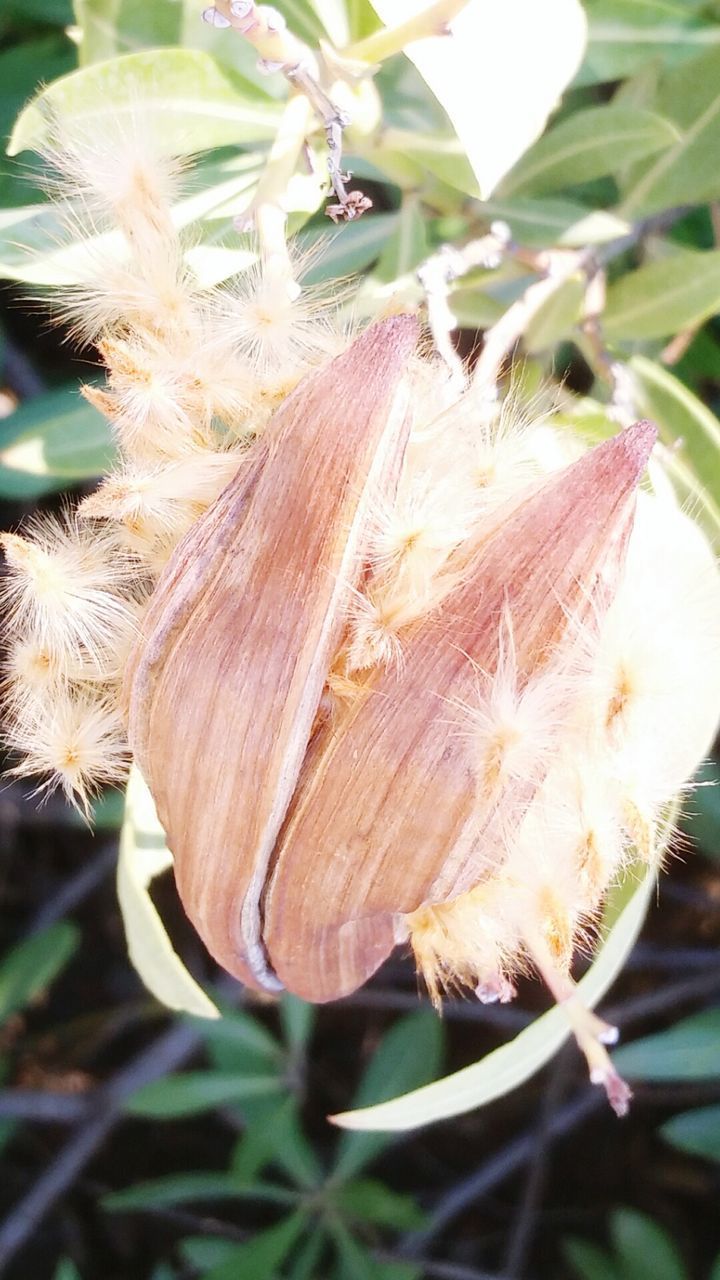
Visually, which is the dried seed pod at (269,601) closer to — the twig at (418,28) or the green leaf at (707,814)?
the twig at (418,28)

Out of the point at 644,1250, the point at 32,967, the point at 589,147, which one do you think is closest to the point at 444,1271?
the point at 644,1250

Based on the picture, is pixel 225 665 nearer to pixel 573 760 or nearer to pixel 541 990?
pixel 573 760

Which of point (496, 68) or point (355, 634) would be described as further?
point (496, 68)

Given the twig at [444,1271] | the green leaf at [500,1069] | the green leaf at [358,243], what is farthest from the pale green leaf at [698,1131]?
the green leaf at [358,243]

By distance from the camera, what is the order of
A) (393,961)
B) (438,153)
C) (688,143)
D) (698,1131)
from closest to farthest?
(438,153), (688,143), (698,1131), (393,961)

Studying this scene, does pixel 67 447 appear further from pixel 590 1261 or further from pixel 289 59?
pixel 590 1261

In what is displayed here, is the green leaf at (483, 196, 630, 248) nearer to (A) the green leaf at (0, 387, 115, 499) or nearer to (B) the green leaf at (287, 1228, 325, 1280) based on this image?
(A) the green leaf at (0, 387, 115, 499)

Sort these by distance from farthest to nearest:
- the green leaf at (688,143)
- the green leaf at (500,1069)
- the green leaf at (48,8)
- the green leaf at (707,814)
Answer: the green leaf at (707,814)
the green leaf at (48,8)
the green leaf at (688,143)
the green leaf at (500,1069)
